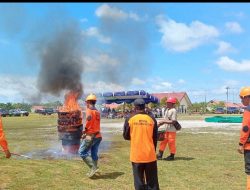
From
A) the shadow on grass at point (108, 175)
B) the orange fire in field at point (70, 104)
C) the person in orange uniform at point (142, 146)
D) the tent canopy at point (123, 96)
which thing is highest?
the tent canopy at point (123, 96)

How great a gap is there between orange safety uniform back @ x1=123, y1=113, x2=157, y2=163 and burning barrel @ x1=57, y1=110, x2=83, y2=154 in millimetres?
5877

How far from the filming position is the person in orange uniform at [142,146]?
6.34m

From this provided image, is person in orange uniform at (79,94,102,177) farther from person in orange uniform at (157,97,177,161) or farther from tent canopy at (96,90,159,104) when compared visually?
tent canopy at (96,90,159,104)

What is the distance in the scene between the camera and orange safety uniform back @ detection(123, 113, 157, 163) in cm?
633

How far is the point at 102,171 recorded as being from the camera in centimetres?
973

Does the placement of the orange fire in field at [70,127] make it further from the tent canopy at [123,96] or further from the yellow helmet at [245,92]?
the tent canopy at [123,96]

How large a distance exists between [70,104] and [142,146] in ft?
21.6

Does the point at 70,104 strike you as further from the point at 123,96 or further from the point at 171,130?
the point at 123,96

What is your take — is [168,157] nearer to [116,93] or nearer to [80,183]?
[80,183]

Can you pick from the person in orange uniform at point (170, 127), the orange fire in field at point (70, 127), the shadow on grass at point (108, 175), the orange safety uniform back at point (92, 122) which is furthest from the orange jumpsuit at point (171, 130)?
the orange safety uniform back at point (92, 122)

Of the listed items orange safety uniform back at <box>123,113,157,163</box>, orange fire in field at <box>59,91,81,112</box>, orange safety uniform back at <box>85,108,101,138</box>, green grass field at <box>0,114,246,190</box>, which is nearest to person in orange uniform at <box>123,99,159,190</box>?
orange safety uniform back at <box>123,113,157,163</box>

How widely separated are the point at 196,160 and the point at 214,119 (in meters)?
28.4

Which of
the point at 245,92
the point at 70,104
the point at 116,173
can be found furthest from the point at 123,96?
the point at 245,92

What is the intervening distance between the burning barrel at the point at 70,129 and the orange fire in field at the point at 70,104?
0.21 m
